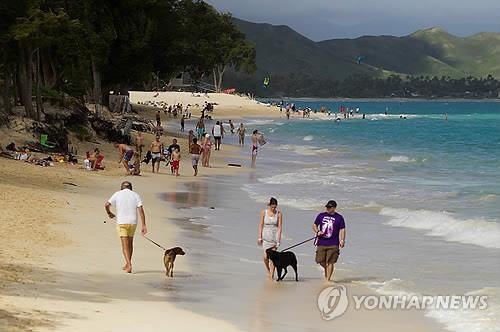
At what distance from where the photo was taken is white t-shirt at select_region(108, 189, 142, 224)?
12.7 metres

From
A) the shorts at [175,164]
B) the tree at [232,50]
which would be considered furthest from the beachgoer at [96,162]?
the tree at [232,50]

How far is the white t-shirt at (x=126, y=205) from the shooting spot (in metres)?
12.7

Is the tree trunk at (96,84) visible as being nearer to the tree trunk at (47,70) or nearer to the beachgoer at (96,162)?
the tree trunk at (47,70)

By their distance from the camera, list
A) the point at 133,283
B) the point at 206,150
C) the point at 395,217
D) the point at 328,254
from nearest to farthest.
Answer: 1. the point at 133,283
2. the point at 328,254
3. the point at 395,217
4. the point at 206,150

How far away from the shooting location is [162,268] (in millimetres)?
13406

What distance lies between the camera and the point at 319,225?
43.4ft

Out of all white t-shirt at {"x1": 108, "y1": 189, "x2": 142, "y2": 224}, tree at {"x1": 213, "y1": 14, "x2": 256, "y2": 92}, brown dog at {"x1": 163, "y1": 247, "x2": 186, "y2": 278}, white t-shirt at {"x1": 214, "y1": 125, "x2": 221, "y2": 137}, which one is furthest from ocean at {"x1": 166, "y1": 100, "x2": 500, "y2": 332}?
tree at {"x1": 213, "y1": 14, "x2": 256, "y2": 92}

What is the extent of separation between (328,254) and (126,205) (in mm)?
3123

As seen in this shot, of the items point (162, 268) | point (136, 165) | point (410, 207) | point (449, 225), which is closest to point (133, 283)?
point (162, 268)

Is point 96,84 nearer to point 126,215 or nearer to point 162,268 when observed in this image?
point 162,268

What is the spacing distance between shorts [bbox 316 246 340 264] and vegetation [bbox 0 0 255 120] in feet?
66.6

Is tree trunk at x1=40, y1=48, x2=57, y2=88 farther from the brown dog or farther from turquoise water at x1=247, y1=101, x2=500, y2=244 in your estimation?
the brown dog

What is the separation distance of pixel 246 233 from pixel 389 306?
6608 mm

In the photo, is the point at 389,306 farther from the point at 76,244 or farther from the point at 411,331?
the point at 76,244
